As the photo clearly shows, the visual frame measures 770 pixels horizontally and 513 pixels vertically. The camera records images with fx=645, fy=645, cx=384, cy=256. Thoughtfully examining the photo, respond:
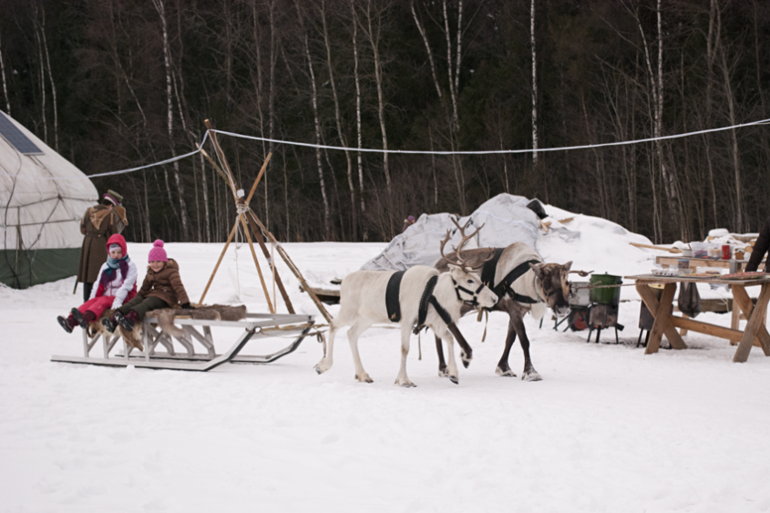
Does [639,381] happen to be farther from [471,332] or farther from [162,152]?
[162,152]

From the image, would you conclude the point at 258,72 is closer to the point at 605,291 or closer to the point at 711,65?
the point at 711,65

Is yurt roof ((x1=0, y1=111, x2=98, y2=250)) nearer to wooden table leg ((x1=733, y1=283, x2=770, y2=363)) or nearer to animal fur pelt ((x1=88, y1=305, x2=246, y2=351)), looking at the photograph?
animal fur pelt ((x1=88, y1=305, x2=246, y2=351))

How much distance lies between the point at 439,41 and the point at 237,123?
7691 millimetres

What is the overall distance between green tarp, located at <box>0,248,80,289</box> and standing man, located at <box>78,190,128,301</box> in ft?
12.6

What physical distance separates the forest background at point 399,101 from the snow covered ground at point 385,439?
1247 centimetres

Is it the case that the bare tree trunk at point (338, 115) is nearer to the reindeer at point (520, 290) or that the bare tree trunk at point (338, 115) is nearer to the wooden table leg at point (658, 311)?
the wooden table leg at point (658, 311)

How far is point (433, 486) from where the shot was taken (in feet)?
10.2

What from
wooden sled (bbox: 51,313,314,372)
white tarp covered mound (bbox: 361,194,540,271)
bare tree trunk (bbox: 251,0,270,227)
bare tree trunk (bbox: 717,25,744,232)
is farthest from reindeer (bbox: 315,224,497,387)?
bare tree trunk (bbox: 251,0,270,227)

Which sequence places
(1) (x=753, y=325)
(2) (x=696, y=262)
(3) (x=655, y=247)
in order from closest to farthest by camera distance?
1. (1) (x=753, y=325)
2. (2) (x=696, y=262)
3. (3) (x=655, y=247)

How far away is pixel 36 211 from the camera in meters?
13.2

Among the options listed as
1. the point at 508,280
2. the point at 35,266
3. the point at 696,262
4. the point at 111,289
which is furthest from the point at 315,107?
the point at 508,280

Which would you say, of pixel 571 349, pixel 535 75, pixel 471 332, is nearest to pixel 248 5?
pixel 535 75

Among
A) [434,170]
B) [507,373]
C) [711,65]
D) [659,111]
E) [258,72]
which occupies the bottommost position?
[507,373]

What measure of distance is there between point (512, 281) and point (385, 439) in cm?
262
